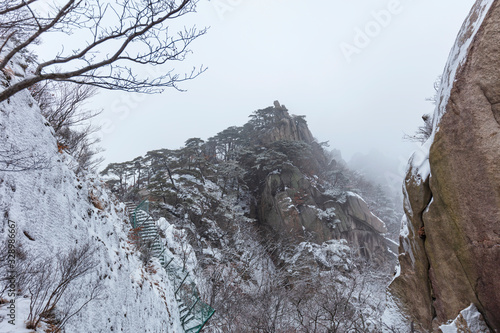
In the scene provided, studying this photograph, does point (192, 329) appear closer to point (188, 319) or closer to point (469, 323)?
point (188, 319)

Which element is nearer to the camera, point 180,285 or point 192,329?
point 192,329

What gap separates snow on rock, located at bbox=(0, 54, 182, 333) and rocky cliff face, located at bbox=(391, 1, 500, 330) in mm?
7033

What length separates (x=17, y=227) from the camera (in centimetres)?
371

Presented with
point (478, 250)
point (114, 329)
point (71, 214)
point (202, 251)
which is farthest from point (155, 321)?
point (202, 251)

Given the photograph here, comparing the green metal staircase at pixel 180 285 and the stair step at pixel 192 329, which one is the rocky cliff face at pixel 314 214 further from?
the stair step at pixel 192 329

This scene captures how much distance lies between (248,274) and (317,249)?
20.2 ft

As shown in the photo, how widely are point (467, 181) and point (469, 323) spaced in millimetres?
2635

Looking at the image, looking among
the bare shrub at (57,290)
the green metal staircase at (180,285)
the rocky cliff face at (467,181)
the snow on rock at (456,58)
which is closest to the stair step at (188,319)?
the green metal staircase at (180,285)

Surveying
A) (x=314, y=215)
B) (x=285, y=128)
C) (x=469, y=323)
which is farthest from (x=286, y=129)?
(x=469, y=323)

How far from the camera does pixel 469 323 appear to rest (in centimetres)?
430

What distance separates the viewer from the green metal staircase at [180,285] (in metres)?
9.33

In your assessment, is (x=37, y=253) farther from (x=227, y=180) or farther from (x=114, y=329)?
(x=227, y=180)

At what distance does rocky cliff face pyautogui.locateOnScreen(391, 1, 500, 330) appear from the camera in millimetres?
3879

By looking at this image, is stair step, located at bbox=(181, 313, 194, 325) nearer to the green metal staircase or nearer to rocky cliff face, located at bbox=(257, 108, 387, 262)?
the green metal staircase
